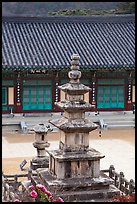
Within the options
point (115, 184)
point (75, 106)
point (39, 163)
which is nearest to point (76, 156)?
point (75, 106)

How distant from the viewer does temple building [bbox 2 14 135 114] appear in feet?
84.0

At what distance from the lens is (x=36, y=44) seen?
27.2 metres

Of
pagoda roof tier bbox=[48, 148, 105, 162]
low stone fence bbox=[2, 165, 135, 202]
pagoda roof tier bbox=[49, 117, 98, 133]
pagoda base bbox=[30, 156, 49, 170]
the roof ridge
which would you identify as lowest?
low stone fence bbox=[2, 165, 135, 202]

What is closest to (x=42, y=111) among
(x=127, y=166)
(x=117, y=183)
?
(x=127, y=166)

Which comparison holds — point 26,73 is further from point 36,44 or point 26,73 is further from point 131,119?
point 131,119

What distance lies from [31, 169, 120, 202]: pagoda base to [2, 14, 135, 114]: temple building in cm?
1404

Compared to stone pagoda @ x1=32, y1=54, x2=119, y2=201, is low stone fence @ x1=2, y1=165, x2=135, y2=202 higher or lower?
lower

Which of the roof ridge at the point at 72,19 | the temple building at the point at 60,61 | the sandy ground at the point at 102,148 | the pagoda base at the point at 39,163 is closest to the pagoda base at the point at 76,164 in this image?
the pagoda base at the point at 39,163

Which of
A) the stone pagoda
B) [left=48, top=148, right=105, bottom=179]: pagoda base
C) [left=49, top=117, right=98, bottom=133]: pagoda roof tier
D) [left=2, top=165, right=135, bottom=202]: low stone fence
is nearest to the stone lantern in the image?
[left=2, top=165, right=135, bottom=202]: low stone fence

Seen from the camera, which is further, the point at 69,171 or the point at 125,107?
the point at 125,107

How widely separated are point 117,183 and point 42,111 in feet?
43.9

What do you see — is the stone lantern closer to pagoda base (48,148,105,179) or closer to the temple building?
pagoda base (48,148,105,179)

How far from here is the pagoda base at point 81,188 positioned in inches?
435

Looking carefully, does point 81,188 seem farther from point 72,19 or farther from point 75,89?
point 72,19
